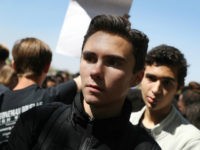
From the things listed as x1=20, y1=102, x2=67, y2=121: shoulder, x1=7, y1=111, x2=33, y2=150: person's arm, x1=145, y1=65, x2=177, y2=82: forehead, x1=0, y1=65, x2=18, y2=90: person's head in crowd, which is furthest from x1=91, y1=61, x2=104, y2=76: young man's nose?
x1=0, y1=65, x2=18, y2=90: person's head in crowd

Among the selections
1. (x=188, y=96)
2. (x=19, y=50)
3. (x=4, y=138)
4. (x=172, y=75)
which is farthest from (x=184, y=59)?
(x=188, y=96)

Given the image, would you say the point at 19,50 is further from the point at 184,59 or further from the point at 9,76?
the point at 9,76

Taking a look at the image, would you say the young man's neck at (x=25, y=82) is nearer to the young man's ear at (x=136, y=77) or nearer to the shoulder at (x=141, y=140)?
the young man's ear at (x=136, y=77)

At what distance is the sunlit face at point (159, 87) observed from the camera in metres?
3.00

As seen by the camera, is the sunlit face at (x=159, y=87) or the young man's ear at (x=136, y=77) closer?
the young man's ear at (x=136, y=77)

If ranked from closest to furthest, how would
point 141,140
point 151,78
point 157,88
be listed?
point 141,140, point 157,88, point 151,78

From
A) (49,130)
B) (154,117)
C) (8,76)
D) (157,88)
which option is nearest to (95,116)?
(49,130)

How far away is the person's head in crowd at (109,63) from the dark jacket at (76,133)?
2.8 inches

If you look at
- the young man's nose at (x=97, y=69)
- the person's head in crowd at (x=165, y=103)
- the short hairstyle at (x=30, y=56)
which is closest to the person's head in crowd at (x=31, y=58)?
the short hairstyle at (x=30, y=56)

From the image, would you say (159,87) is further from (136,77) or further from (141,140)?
(141,140)

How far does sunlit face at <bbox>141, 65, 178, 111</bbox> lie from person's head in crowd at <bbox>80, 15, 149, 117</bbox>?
109cm

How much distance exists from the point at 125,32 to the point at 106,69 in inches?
10.1

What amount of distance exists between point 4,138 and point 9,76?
2.02 metres

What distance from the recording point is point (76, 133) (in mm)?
1737
